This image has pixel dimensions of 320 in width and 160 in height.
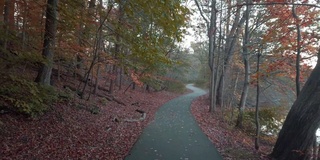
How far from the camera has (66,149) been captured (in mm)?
5488

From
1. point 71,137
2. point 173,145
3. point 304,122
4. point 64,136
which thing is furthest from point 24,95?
point 304,122

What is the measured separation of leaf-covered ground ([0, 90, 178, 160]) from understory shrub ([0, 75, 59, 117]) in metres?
0.33

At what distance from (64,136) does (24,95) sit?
1.66 metres

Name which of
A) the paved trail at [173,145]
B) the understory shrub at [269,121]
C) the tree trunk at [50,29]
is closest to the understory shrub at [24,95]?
the tree trunk at [50,29]

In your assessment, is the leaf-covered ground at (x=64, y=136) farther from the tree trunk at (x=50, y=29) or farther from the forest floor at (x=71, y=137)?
the tree trunk at (x=50, y=29)

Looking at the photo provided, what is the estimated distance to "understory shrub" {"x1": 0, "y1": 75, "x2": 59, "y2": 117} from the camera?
18.0ft

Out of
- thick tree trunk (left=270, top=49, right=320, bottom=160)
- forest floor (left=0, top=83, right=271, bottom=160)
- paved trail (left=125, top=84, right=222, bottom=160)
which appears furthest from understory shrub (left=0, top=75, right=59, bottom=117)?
thick tree trunk (left=270, top=49, right=320, bottom=160)

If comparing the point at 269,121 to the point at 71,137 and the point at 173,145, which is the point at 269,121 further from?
the point at 71,137

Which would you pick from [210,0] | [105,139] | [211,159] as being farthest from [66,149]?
[210,0]

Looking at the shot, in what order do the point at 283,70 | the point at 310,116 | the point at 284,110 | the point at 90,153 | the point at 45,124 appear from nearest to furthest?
the point at 310,116, the point at 90,153, the point at 45,124, the point at 283,70, the point at 284,110

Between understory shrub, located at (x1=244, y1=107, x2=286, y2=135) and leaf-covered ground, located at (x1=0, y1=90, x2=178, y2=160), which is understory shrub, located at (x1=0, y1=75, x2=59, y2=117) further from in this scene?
understory shrub, located at (x1=244, y1=107, x2=286, y2=135)

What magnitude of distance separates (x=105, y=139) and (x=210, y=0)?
11.2m

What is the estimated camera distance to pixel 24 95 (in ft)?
19.8

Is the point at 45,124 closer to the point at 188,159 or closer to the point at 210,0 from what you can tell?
the point at 188,159
